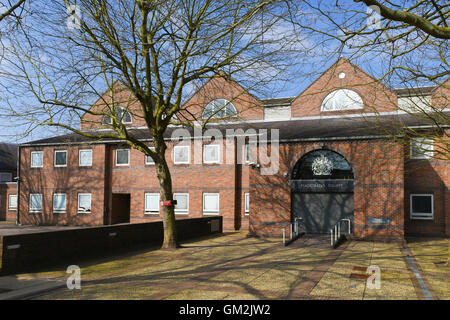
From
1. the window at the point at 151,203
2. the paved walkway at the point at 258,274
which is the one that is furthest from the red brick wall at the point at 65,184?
the paved walkway at the point at 258,274

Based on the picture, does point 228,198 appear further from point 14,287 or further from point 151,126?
point 14,287

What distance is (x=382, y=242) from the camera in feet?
58.7

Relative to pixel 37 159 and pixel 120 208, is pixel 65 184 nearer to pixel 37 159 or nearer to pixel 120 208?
pixel 37 159

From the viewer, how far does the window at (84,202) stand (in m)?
27.5

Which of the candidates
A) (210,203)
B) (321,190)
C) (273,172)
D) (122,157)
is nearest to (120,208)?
(122,157)

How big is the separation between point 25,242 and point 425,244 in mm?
16169

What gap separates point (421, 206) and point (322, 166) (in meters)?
6.39

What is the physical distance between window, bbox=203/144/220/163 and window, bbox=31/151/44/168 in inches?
522

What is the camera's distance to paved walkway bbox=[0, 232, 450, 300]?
846cm

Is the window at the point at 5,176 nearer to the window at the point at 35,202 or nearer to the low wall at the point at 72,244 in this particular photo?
the window at the point at 35,202

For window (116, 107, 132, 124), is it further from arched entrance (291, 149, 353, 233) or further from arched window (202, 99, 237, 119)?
arched entrance (291, 149, 353, 233)

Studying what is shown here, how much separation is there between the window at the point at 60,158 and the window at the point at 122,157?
432 centimetres

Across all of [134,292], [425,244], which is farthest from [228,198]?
[134,292]

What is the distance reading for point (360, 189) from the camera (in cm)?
1872
